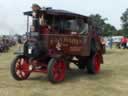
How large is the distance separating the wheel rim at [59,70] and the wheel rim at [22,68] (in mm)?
1068

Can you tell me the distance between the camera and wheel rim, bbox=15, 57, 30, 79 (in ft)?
38.6

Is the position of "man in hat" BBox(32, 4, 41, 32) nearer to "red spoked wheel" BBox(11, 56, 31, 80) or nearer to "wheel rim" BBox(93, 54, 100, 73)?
"red spoked wheel" BBox(11, 56, 31, 80)

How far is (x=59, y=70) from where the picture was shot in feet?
37.4

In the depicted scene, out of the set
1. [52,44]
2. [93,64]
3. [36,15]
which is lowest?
[93,64]

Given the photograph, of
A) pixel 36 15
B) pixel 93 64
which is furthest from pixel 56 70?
pixel 93 64

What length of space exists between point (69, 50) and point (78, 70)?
9.52ft

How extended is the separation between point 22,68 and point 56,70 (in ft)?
3.97

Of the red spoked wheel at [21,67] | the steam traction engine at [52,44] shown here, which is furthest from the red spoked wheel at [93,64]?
the red spoked wheel at [21,67]

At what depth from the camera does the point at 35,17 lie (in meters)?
11.4

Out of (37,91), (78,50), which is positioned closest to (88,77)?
(78,50)

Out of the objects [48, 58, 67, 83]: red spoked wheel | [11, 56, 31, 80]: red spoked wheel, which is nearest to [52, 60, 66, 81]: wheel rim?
[48, 58, 67, 83]: red spoked wheel

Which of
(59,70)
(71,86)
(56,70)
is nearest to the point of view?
(71,86)

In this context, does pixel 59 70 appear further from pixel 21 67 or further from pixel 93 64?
pixel 93 64

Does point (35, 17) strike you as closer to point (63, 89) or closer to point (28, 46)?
point (28, 46)
